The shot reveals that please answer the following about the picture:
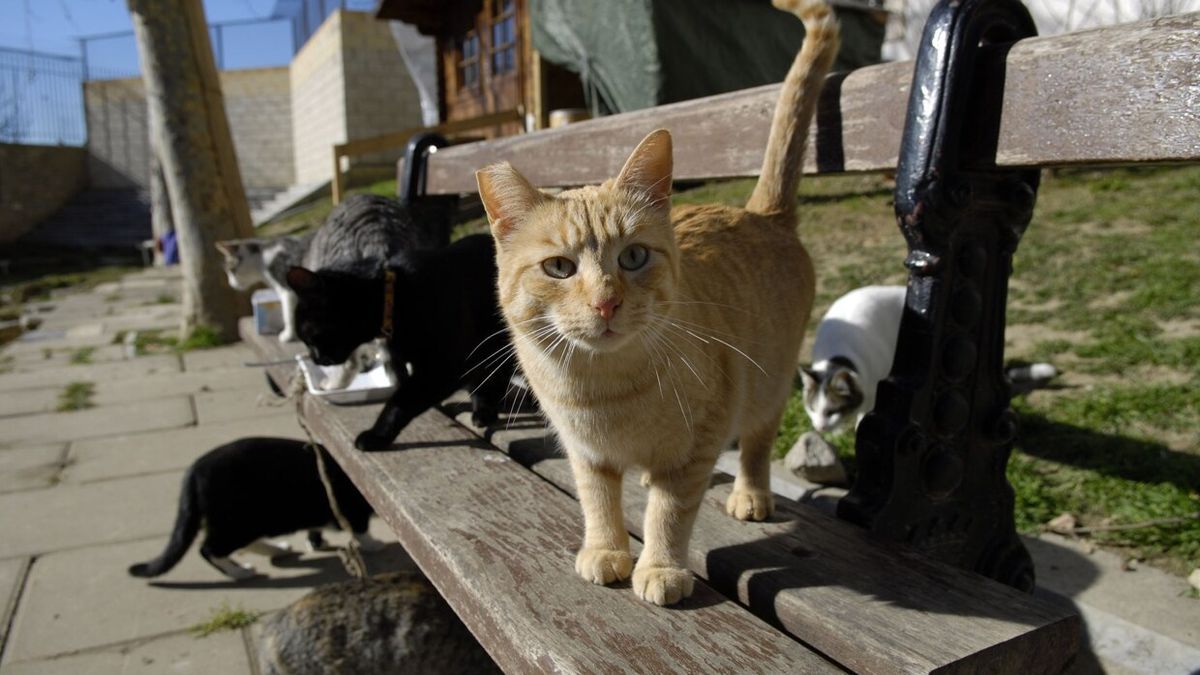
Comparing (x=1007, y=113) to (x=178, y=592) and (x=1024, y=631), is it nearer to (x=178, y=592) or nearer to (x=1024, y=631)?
(x=1024, y=631)

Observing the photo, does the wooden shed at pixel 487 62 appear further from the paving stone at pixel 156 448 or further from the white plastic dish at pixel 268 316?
the paving stone at pixel 156 448

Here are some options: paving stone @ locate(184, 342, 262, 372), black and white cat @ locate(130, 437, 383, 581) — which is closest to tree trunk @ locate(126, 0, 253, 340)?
paving stone @ locate(184, 342, 262, 372)

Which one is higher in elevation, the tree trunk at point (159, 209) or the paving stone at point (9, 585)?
the tree trunk at point (159, 209)

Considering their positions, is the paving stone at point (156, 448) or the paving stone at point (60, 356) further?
the paving stone at point (60, 356)

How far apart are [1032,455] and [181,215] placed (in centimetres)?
633

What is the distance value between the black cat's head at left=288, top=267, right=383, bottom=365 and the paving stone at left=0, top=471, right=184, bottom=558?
1.52 meters

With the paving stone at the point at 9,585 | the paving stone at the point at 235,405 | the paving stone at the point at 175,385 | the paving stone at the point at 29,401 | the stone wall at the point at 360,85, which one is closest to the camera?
the paving stone at the point at 9,585

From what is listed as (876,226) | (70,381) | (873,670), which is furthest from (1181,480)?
(70,381)

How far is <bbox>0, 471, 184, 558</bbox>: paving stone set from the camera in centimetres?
338

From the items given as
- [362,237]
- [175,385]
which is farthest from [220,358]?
[362,237]

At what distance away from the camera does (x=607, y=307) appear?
1.46 meters

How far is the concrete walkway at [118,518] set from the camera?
104 inches

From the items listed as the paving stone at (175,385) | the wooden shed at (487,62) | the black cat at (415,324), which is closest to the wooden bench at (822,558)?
the black cat at (415,324)

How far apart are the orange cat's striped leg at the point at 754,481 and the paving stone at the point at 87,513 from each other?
2676 millimetres
